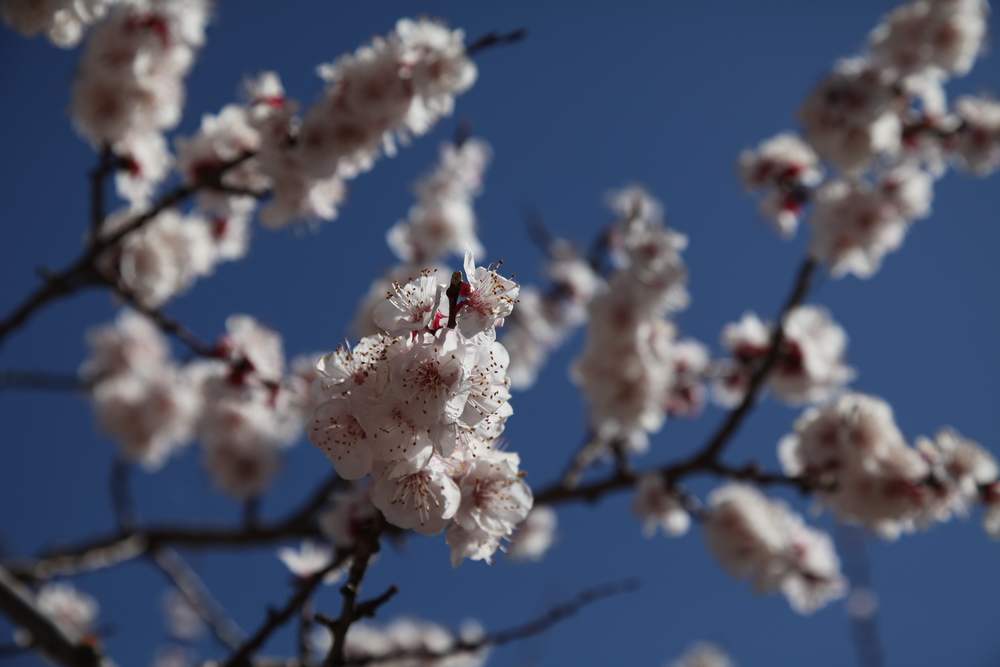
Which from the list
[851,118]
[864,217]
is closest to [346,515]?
[851,118]

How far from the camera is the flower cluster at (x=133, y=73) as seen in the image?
3154mm

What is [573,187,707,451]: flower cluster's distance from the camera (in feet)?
13.2

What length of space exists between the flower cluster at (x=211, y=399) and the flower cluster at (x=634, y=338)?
1650 mm

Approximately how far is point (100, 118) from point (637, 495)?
3479 mm

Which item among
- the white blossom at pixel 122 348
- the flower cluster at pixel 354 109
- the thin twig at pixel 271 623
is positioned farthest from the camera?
the white blossom at pixel 122 348

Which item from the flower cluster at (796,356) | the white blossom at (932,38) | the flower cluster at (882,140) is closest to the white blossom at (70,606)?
the flower cluster at (796,356)

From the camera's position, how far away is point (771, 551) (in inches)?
149

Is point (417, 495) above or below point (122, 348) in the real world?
below

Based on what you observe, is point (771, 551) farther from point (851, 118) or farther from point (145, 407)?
point (145, 407)

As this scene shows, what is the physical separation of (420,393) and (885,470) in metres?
→ 2.66

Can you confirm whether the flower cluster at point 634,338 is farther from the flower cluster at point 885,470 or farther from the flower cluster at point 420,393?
the flower cluster at point 420,393

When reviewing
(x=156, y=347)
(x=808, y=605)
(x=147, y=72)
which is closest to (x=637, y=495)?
(x=808, y=605)

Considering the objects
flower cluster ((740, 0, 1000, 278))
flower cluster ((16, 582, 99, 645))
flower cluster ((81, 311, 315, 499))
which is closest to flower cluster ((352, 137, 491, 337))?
flower cluster ((81, 311, 315, 499))

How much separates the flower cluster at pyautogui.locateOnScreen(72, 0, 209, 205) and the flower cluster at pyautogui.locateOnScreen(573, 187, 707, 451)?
7.98 feet
